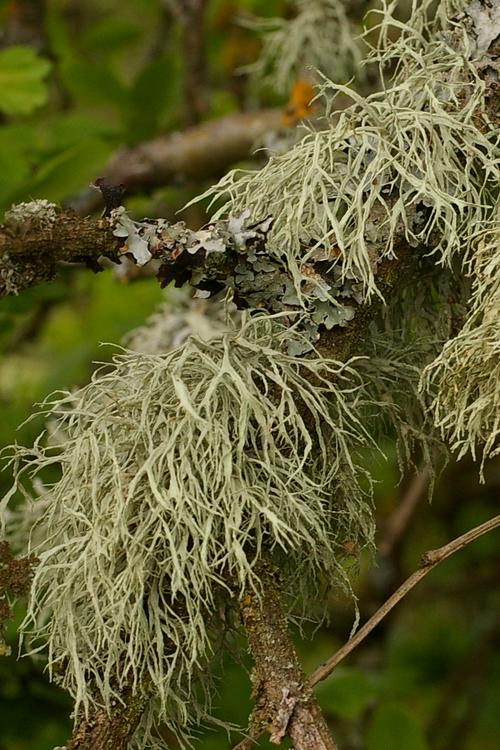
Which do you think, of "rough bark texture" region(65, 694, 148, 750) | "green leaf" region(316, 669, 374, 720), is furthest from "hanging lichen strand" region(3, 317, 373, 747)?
"green leaf" region(316, 669, 374, 720)

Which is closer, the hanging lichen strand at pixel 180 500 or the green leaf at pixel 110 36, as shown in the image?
the hanging lichen strand at pixel 180 500

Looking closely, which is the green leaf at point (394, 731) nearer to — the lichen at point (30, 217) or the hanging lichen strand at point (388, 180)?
the hanging lichen strand at point (388, 180)

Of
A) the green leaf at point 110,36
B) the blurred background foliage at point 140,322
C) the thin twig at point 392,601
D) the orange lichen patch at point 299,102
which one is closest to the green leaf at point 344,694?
the blurred background foliage at point 140,322

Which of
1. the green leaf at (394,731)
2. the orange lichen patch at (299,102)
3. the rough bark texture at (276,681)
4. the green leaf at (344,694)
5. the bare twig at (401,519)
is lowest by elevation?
the green leaf at (394,731)

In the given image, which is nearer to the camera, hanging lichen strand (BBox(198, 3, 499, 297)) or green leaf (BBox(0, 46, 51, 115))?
hanging lichen strand (BBox(198, 3, 499, 297))

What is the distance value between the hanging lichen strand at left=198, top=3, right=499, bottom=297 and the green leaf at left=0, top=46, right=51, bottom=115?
0.50 meters

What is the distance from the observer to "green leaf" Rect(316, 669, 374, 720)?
1.18m

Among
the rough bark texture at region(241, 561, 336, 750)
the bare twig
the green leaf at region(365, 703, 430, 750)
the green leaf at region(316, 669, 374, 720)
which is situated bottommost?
the green leaf at region(365, 703, 430, 750)

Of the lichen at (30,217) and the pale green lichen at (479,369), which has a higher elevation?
the lichen at (30,217)

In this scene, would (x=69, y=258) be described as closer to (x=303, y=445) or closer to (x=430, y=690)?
(x=303, y=445)

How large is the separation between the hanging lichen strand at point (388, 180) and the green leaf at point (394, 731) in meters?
0.69

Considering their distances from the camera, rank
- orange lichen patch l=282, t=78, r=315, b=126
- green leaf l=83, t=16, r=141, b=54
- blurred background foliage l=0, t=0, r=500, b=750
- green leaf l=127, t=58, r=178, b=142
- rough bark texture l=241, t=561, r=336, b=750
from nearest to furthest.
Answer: rough bark texture l=241, t=561, r=336, b=750, blurred background foliage l=0, t=0, r=500, b=750, orange lichen patch l=282, t=78, r=315, b=126, green leaf l=127, t=58, r=178, b=142, green leaf l=83, t=16, r=141, b=54

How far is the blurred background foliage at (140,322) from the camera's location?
1138 mm

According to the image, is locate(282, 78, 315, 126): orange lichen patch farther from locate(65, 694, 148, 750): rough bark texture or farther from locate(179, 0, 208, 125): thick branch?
locate(65, 694, 148, 750): rough bark texture
